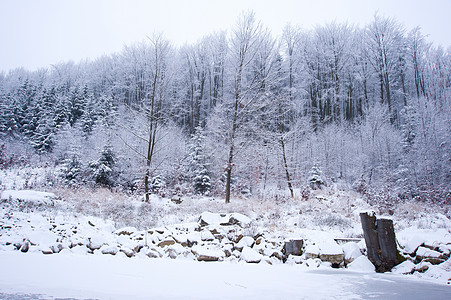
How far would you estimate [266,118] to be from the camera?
14820 millimetres

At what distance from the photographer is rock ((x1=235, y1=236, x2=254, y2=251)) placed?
5.76 m

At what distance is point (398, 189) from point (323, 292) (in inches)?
686

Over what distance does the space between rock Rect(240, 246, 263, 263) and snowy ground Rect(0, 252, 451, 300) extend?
1141 mm

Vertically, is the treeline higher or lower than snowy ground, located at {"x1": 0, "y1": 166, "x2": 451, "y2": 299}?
higher

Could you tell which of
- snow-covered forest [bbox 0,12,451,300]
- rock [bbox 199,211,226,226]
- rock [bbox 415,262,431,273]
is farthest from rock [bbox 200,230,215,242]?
rock [bbox 415,262,431,273]

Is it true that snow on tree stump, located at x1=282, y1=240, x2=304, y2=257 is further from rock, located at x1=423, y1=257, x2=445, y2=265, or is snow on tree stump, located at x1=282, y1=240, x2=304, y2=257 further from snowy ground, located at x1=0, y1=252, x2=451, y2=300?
rock, located at x1=423, y1=257, x2=445, y2=265

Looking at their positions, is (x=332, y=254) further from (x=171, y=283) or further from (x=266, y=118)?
(x=266, y=118)

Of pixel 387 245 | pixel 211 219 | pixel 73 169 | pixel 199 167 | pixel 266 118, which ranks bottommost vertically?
pixel 387 245

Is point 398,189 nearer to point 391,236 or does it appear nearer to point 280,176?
point 280,176

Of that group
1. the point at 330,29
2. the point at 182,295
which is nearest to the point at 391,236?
the point at 182,295

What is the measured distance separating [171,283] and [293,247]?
361 cm

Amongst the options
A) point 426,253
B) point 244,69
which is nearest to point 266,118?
point 244,69

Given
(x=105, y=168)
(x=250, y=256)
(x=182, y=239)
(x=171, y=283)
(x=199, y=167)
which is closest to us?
(x=171, y=283)

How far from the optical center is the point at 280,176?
18.7 metres
